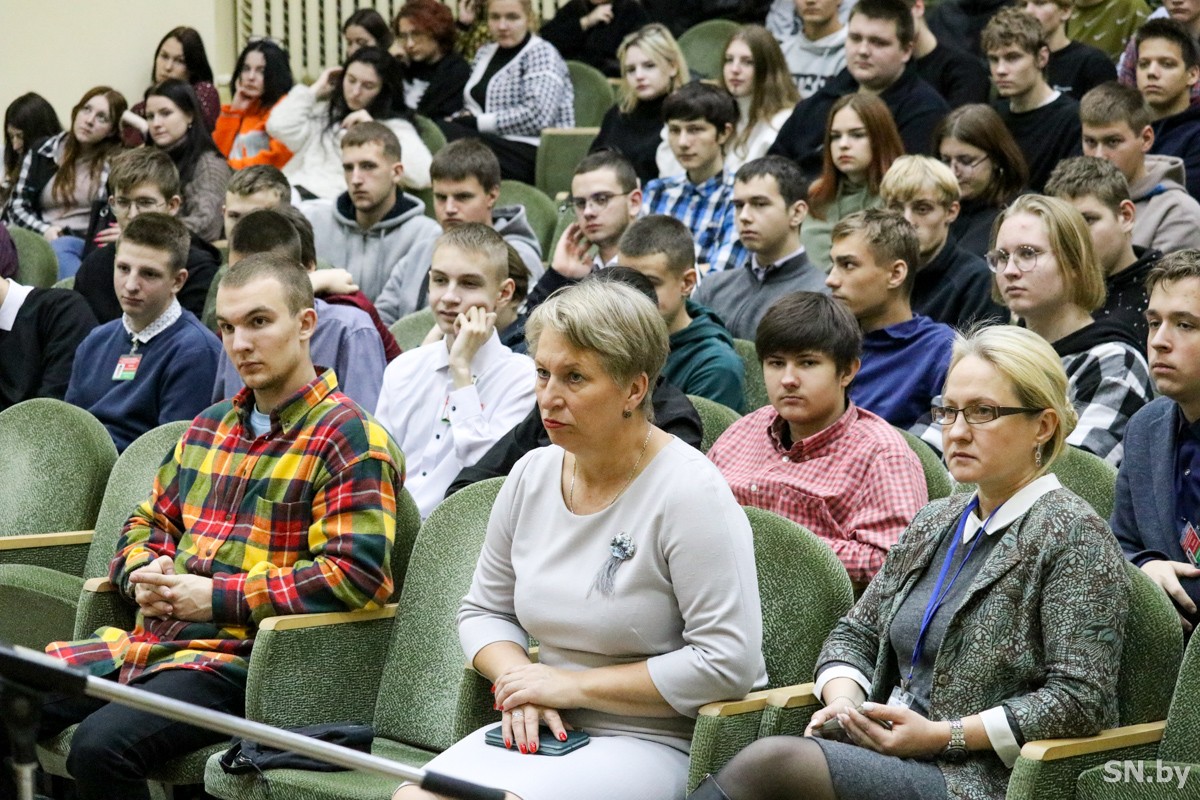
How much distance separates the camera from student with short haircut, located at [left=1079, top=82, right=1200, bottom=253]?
4121 mm

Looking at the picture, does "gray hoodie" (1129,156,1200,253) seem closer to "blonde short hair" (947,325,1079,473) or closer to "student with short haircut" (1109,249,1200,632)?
"student with short haircut" (1109,249,1200,632)

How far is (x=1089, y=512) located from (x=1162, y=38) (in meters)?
3.03

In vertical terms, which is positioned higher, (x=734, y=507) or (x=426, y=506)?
(x=734, y=507)

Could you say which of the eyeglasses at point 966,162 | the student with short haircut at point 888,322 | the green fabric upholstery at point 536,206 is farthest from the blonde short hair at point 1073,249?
Result: the green fabric upholstery at point 536,206

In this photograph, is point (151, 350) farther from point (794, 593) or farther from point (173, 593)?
point (794, 593)

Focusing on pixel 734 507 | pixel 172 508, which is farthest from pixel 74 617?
pixel 734 507

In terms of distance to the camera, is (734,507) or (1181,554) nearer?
(734,507)

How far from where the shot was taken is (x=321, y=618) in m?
2.75

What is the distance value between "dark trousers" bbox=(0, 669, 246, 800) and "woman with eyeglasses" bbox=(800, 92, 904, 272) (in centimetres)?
251

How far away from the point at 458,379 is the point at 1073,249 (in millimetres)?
1361

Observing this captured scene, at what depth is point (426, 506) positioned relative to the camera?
3.50 metres

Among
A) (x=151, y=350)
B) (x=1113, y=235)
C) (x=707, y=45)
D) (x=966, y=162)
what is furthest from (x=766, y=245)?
(x=707, y=45)

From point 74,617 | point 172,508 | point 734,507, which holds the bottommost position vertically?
point 74,617

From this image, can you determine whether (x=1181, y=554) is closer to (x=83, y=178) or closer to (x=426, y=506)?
(x=426, y=506)
